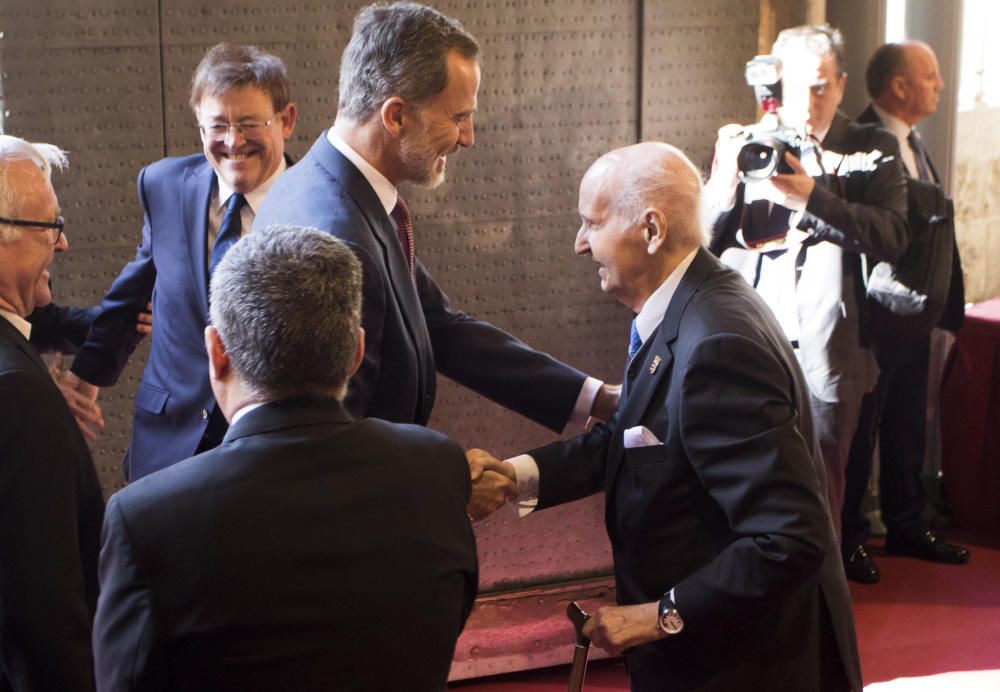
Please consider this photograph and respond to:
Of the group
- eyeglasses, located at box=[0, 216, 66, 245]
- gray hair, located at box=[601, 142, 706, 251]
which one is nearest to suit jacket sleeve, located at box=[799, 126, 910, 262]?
gray hair, located at box=[601, 142, 706, 251]

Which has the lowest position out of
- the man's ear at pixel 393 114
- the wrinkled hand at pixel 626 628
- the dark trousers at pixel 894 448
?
the dark trousers at pixel 894 448

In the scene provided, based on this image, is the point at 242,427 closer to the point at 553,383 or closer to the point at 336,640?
the point at 336,640

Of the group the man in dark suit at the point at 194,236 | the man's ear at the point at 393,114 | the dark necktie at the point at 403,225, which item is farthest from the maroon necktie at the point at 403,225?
the man in dark suit at the point at 194,236

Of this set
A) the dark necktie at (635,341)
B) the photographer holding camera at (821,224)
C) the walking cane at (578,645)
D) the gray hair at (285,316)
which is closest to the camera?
the gray hair at (285,316)

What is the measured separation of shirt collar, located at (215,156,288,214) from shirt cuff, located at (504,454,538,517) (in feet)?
3.68

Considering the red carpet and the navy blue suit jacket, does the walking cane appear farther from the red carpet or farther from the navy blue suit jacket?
the red carpet

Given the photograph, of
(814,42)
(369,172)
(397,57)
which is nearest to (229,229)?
(369,172)

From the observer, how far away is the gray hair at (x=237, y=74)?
3361mm

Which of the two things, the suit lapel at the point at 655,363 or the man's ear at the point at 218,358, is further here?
the suit lapel at the point at 655,363

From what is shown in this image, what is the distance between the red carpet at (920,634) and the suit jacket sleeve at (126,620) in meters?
2.68

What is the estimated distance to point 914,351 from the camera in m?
5.04

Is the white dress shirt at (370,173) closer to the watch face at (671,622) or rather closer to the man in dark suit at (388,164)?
the man in dark suit at (388,164)

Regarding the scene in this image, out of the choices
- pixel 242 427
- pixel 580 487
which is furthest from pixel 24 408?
pixel 580 487

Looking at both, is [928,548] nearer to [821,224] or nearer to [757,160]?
[821,224]
